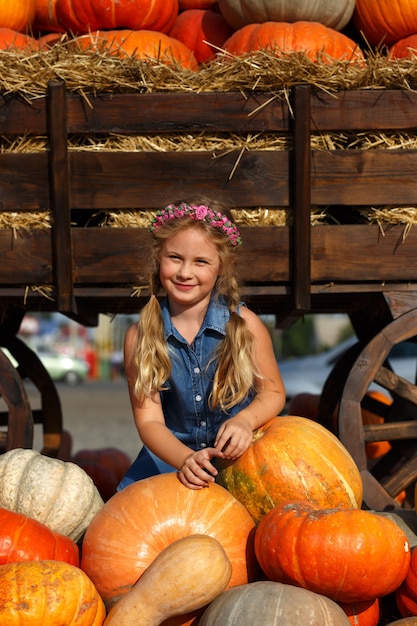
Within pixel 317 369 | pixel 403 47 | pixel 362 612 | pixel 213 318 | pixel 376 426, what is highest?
pixel 403 47

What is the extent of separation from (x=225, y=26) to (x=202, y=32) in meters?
0.15

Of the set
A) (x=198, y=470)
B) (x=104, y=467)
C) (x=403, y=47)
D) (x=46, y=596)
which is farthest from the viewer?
(x=104, y=467)

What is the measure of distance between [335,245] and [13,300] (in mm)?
1559

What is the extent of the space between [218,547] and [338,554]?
366 mm

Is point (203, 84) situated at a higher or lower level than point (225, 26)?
lower

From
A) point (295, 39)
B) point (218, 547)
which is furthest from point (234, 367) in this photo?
point (295, 39)

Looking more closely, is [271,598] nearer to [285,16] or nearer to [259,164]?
[259,164]

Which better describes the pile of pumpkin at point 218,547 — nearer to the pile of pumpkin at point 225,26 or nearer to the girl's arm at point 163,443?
the girl's arm at point 163,443

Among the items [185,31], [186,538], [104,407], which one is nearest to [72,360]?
[104,407]

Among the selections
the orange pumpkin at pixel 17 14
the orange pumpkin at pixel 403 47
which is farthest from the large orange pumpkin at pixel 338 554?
the orange pumpkin at pixel 17 14

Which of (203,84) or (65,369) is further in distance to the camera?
(65,369)

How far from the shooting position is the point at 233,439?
2.89 meters

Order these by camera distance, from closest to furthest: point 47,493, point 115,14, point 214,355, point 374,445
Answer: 1. point 47,493
2. point 214,355
3. point 115,14
4. point 374,445

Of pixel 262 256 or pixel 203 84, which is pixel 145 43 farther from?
pixel 262 256
